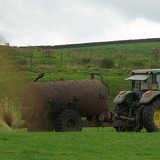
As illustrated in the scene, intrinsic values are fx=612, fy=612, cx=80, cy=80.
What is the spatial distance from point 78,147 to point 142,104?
663cm

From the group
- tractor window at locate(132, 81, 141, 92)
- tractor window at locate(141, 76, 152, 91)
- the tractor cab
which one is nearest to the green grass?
the tractor cab

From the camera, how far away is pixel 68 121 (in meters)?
18.8

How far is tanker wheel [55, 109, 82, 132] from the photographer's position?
18547 millimetres

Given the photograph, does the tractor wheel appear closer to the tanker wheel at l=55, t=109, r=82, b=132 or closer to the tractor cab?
the tractor cab

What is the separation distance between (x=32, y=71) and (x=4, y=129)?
2553cm

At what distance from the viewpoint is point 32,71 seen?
43875 millimetres

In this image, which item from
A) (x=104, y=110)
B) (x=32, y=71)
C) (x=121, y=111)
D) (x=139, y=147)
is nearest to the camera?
(x=139, y=147)

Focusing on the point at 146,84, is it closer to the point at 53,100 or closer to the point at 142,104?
the point at 142,104

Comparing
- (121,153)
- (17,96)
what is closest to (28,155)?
(121,153)

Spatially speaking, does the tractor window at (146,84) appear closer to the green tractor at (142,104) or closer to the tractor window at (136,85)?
the green tractor at (142,104)

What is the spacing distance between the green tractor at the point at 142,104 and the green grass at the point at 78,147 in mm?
3104

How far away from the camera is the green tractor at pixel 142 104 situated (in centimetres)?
1984

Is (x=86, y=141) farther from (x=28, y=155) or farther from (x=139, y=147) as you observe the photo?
(x=28, y=155)

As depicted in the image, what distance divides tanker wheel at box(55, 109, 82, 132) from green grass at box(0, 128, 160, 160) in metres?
1.91
